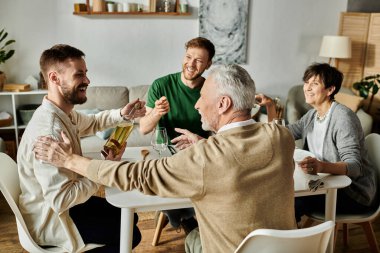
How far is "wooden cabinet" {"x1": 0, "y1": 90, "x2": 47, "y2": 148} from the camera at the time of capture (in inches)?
154

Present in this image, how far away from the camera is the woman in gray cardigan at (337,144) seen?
205cm

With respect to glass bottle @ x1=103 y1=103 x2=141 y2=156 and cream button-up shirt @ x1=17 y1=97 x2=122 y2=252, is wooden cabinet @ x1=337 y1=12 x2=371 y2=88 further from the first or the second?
cream button-up shirt @ x1=17 y1=97 x2=122 y2=252

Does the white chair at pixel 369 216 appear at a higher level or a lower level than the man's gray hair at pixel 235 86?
lower

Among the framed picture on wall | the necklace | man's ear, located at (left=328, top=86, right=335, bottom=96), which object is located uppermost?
the framed picture on wall

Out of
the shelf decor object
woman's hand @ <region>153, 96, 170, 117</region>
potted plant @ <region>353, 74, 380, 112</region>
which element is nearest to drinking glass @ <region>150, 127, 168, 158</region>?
woman's hand @ <region>153, 96, 170, 117</region>

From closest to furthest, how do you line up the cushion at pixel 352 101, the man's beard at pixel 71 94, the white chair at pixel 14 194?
the white chair at pixel 14 194 → the man's beard at pixel 71 94 → the cushion at pixel 352 101

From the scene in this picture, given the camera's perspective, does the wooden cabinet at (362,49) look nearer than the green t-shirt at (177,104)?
No

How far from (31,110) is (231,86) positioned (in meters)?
3.14

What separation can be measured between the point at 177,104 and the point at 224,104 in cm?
107

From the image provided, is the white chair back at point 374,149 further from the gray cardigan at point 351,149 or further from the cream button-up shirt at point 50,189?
the cream button-up shirt at point 50,189

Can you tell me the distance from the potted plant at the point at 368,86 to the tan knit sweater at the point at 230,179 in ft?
11.4

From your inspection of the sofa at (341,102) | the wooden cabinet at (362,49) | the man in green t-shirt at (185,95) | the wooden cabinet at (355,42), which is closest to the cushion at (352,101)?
the sofa at (341,102)

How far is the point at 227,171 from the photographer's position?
4.08 feet

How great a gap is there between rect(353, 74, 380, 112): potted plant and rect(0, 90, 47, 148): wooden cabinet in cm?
345
